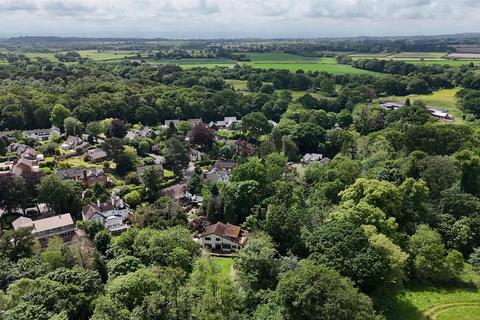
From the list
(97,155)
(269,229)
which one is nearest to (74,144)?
(97,155)

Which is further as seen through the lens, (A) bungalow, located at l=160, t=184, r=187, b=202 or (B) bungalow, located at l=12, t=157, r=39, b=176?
(B) bungalow, located at l=12, t=157, r=39, b=176

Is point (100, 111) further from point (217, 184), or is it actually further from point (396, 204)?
point (396, 204)

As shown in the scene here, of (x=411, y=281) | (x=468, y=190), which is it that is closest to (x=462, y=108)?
(x=468, y=190)

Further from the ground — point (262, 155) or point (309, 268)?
point (309, 268)

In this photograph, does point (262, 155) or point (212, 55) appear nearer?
point (262, 155)

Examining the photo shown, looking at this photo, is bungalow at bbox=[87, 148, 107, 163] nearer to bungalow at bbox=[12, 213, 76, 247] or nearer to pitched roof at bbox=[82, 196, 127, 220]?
pitched roof at bbox=[82, 196, 127, 220]

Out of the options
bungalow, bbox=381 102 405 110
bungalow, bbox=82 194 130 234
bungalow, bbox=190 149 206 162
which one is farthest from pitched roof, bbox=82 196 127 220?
bungalow, bbox=381 102 405 110
